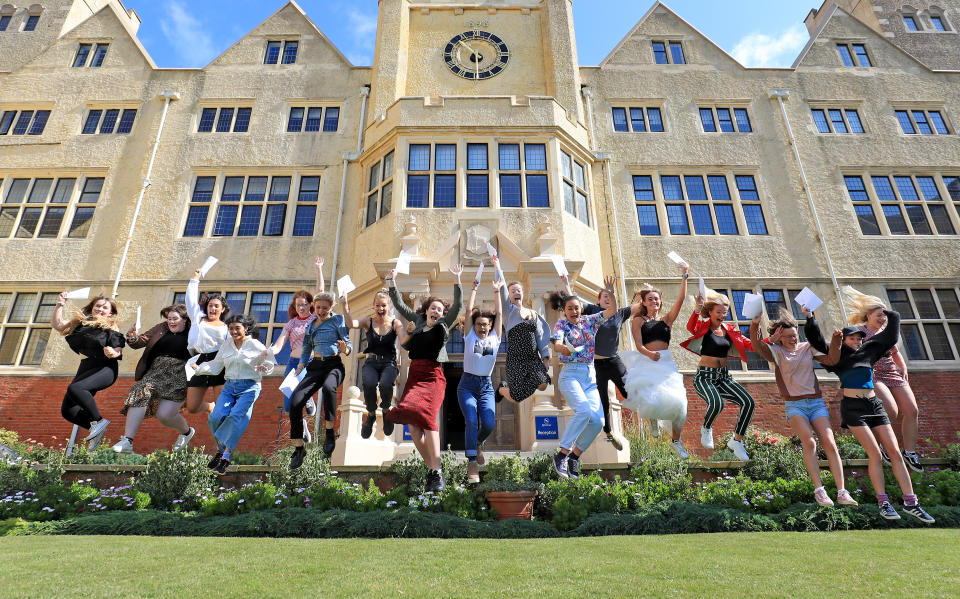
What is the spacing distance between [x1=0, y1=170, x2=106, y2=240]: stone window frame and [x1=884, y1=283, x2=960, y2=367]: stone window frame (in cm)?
2221

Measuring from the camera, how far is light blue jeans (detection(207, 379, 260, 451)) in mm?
6141

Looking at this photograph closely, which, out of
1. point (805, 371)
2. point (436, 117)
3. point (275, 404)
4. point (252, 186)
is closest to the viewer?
point (805, 371)

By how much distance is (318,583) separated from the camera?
3.19m

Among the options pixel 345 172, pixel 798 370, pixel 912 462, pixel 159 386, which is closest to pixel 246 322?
pixel 159 386

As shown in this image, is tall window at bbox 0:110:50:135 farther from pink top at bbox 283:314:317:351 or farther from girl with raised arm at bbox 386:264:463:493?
girl with raised arm at bbox 386:264:463:493

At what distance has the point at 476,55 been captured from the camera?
1647 cm

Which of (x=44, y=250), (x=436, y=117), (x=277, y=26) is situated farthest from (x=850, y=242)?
(x=44, y=250)

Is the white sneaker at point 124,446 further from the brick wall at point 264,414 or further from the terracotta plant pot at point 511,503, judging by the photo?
the terracotta plant pot at point 511,503

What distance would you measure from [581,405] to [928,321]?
13.1 m

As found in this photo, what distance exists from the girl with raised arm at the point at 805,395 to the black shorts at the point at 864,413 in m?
0.22

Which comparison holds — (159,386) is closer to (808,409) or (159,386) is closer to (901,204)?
(808,409)

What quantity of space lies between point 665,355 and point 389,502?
3876 millimetres

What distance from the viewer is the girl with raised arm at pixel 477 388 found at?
580 centimetres

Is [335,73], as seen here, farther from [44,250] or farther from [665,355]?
[665,355]
